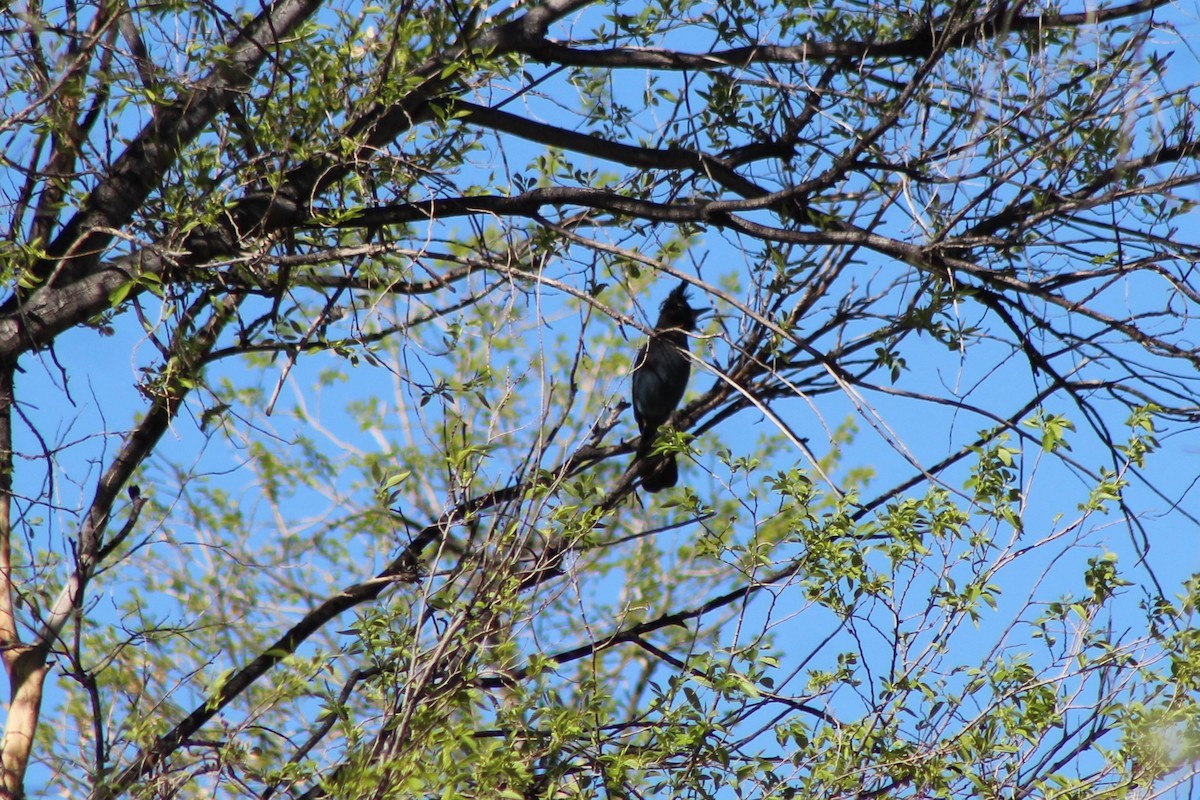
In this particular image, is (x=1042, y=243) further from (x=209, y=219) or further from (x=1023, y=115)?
(x=209, y=219)

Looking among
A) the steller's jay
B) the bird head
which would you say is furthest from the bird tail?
the bird head

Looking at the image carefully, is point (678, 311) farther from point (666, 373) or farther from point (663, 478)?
point (663, 478)

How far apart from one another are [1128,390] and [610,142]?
6.45 feet

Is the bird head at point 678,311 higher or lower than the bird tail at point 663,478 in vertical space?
higher

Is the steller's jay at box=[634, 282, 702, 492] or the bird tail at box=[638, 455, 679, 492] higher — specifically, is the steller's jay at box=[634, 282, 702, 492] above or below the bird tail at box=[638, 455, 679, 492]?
above

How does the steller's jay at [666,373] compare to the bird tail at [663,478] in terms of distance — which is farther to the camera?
the steller's jay at [666,373]

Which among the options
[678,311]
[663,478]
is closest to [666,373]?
[678,311]

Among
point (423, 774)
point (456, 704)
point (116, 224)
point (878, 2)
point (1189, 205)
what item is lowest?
point (423, 774)

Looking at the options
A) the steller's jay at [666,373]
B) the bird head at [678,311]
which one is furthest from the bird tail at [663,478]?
the bird head at [678,311]

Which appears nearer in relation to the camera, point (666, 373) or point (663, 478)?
point (663, 478)

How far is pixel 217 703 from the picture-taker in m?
4.21

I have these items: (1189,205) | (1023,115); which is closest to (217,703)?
(1023,115)

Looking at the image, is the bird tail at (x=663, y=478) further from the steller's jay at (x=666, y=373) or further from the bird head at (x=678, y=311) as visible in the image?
the bird head at (x=678, y=311)

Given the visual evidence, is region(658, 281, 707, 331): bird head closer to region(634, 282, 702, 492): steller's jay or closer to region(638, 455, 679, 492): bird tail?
region(634, 282, 702, 492): steller's jay
